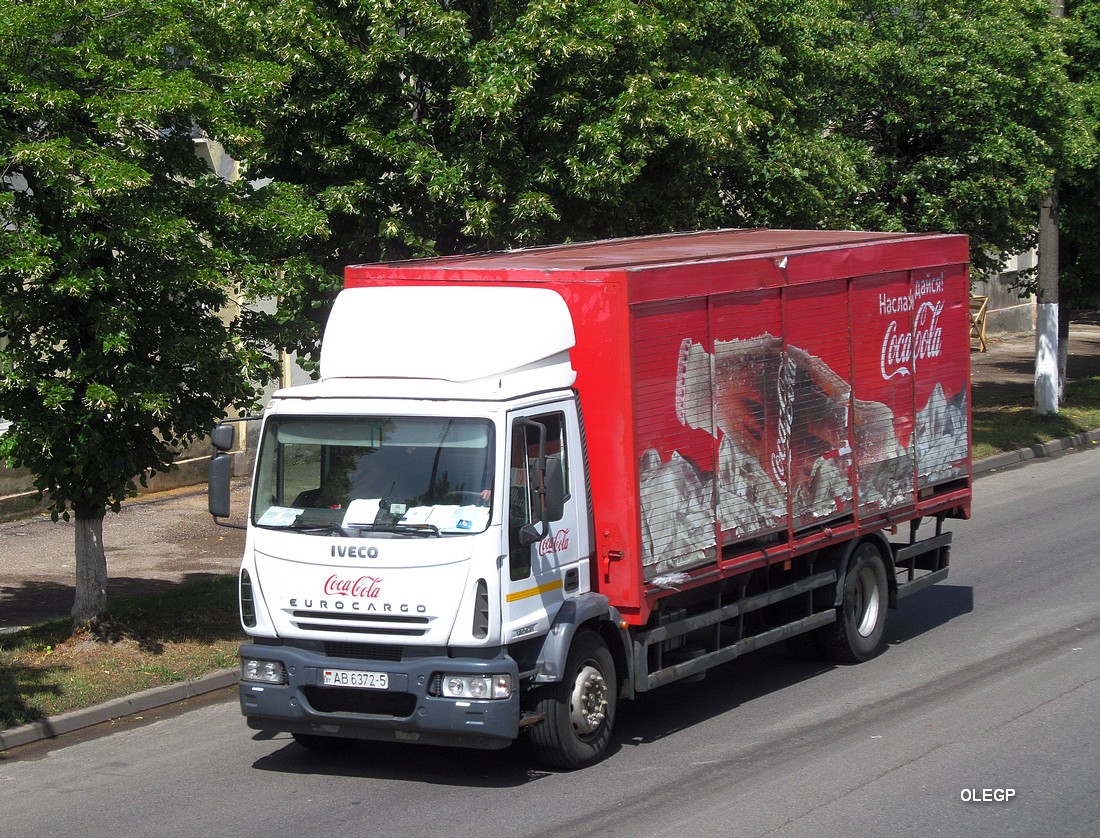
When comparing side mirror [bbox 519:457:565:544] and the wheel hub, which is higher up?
side mirror [bbox 519:457:565:544]

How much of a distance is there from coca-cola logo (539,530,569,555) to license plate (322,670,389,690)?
3.87ft

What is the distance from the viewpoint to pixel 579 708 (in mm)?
8516

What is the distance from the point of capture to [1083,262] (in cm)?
2525

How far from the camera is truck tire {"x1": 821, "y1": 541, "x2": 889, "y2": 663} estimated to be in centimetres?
1104

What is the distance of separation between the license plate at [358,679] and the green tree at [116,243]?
310 cm

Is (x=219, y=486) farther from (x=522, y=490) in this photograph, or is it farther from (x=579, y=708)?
(x=579, y=708)

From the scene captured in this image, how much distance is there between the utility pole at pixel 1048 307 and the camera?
919 inches

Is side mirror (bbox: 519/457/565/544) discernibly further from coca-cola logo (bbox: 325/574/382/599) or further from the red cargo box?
coca-cola logo (bbox: 325/574/382/599)

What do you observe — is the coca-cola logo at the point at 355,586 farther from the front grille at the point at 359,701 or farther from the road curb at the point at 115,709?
the road curb at the point at 115,709

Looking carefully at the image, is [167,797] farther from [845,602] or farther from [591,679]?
[845,602]

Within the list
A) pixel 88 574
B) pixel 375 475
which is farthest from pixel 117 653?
pixel 375 475

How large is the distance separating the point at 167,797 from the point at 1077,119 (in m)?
18.0

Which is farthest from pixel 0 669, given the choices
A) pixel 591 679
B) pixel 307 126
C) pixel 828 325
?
pixel 828 325

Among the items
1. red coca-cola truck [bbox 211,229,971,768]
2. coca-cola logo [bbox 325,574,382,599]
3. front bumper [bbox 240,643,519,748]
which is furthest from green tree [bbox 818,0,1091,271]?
front bumper [bbox 240,643,519,748]
